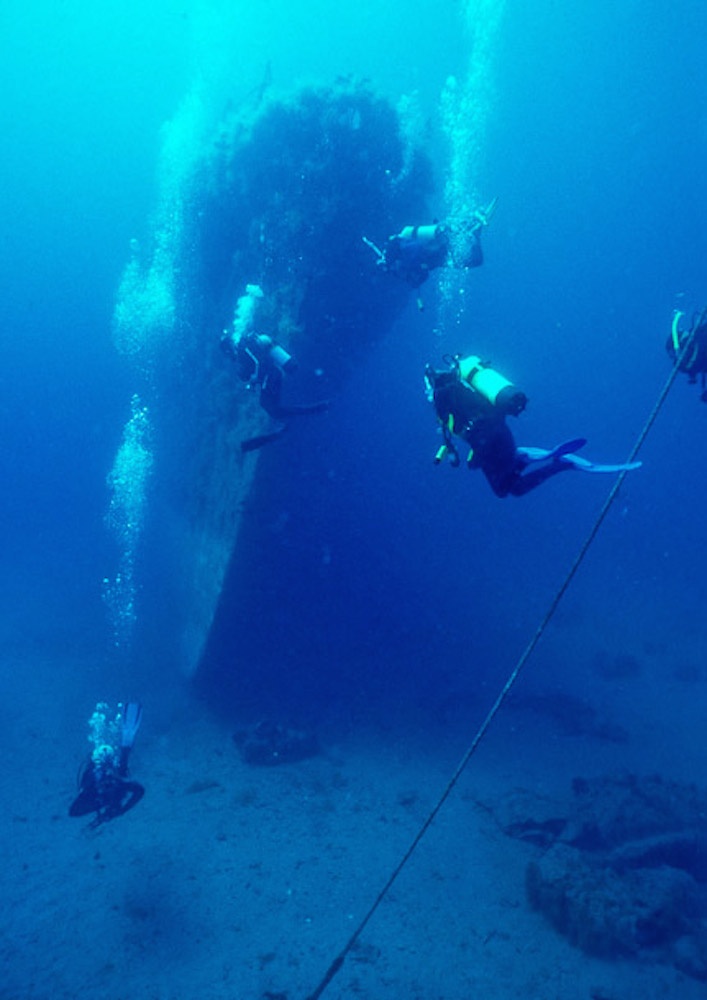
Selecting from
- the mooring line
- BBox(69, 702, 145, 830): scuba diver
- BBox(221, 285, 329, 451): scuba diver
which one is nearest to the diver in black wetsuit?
BBox(221, 285, 329, 451): scuba diver

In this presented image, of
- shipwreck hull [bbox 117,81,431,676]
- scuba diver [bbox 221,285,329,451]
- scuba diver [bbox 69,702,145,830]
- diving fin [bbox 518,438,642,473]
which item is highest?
shipwreck hull [bbox 117,81,431,676]

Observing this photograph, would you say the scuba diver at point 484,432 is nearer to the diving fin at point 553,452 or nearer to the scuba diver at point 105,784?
the diving fin at point 553,452

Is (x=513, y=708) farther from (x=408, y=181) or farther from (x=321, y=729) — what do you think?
(x=408, y=181)

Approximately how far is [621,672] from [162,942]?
1567cm

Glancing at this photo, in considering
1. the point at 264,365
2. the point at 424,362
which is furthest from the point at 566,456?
the point at 424,362

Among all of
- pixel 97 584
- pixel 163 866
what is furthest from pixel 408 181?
pixel 97 584

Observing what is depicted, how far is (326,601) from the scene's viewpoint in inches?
561

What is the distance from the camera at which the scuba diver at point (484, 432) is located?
4.86m

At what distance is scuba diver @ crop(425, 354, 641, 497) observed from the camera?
4859 mm

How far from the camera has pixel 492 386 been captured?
4.64 meters

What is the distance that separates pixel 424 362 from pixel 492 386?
34713 millimetres

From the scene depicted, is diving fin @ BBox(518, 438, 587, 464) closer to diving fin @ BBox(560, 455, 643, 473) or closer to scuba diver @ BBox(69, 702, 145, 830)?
diving fin @ BBox(560, 455, 643, 473)

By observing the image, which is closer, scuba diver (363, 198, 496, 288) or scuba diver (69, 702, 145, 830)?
scuba diver (69, 702, 145, 830)

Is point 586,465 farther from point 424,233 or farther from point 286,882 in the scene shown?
point 286,882
